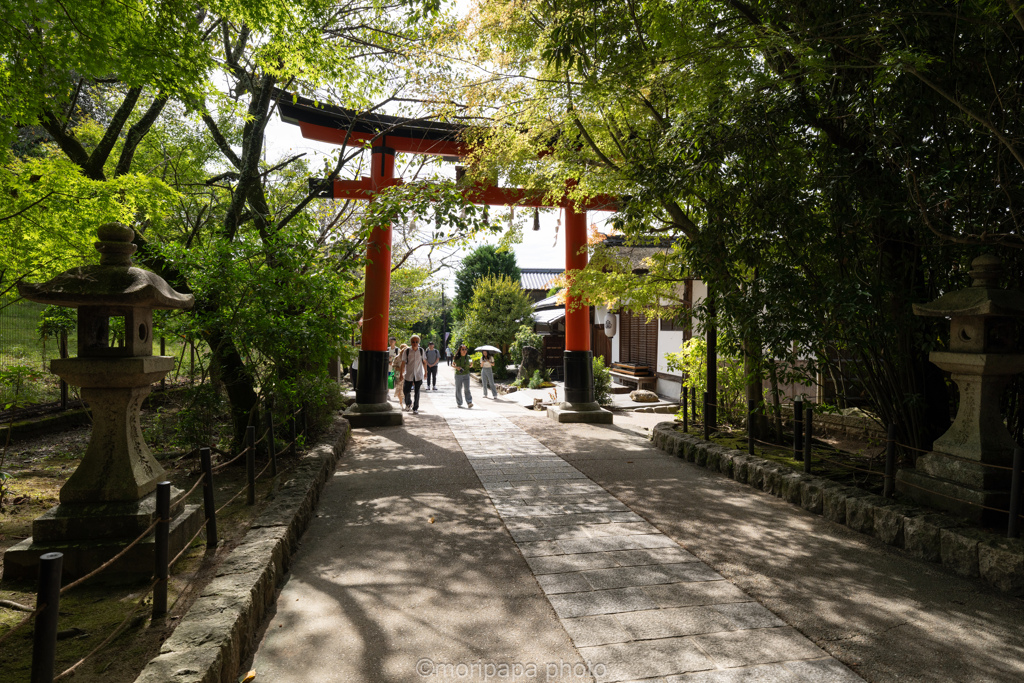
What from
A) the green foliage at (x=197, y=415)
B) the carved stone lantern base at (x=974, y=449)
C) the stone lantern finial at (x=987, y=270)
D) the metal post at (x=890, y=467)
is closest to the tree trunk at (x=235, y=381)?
the green foliage at (x=197, y=415)

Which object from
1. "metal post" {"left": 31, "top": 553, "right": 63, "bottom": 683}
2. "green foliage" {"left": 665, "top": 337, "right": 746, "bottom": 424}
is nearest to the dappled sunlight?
"green foliage" {"left": 665, "top": 337, "right": 746, "bottom": 424}

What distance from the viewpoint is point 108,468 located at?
419cm

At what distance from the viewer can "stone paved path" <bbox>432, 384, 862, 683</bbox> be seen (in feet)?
10.0

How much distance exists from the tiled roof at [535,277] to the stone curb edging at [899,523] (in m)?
28.8

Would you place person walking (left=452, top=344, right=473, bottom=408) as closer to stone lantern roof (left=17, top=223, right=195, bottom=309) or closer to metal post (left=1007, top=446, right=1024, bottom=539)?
stone lantern roof (left=17, top=223, right=195, bottom=309)

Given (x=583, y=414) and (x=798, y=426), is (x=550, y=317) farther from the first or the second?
(x=798, y=426)

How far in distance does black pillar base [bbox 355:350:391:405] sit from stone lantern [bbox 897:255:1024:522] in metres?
8.84

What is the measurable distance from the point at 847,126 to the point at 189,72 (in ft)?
22.1

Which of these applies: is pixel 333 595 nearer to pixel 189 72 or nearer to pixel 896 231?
pixel 189 72

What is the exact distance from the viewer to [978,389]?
4832 millimetres

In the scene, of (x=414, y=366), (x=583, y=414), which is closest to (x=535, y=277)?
(x=414, y=366)

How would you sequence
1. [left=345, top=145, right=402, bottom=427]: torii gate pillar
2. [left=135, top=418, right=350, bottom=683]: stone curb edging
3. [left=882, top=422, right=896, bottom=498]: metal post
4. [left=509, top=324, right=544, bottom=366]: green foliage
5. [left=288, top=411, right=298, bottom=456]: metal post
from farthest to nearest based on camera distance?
[left=509, top=324, right=544, bottom=366]: green foliage → [left=345, top=145, right=402, bottom=427]: torii gate pillar → [left=288, top=411, right=298, bottom=456]: metal post → [left=882, top=422, right=896, bottom=498]: metal post → [left=135, top=418, right=350, bottom=683]: stone curb edging

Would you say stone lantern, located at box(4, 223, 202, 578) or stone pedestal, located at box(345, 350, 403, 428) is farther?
stone pedestal, located at box(345, 350, 403, 428)

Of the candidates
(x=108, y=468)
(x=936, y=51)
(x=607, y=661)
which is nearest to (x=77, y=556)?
(x=108, y=468)
